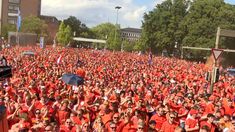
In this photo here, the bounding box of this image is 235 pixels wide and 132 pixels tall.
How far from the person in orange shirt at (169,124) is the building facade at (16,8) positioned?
364 feet

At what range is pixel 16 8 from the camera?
414 feet

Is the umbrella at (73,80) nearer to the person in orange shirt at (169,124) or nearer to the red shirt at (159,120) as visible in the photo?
the red shirt at (159,120)

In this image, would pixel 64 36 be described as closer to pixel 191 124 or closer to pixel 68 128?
pixel 191 124

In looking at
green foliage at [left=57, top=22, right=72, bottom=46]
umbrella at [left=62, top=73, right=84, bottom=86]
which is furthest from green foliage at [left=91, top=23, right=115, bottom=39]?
umbrella at [left=62, top=73, right=84, bottom=86]

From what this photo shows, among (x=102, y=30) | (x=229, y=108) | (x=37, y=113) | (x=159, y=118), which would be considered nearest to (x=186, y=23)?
(x=229, y=108)

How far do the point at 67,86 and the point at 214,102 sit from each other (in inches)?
220

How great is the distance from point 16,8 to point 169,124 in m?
121

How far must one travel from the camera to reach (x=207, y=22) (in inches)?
2977

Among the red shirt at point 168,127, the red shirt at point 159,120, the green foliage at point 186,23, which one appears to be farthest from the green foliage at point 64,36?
the red shirt at point 168,127

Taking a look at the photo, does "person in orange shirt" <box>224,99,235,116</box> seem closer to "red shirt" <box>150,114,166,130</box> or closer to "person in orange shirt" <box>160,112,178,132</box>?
"red shirt" <box>150,114,166,130</box>

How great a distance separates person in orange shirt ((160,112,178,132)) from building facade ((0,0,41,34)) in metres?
111

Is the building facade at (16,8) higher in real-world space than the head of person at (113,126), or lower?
higher

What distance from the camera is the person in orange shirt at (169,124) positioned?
9773mm

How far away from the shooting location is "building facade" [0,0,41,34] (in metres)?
120
